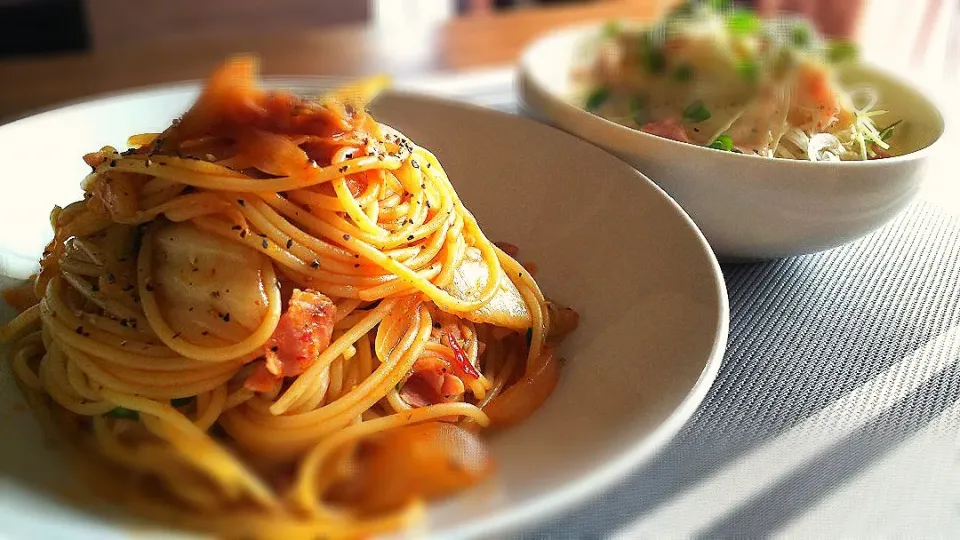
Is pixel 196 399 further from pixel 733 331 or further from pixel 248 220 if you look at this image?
pixel 733 331

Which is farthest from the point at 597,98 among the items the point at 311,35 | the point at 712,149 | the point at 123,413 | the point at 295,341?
the point at 311,35

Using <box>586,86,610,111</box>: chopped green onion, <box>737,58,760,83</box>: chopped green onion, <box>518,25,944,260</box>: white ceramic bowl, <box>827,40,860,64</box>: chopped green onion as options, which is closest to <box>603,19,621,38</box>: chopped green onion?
<box>586,86,610,111</box>: chopped green onion

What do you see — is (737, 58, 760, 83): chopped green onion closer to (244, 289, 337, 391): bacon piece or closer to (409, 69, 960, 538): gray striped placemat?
(409, 69, 960, 538): gray striped placemat

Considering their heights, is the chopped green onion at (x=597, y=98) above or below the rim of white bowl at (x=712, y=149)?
below

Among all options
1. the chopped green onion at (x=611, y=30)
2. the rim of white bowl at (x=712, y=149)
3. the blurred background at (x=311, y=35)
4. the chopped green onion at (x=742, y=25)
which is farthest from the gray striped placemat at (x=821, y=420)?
the blurred background at (x=311, y=35)

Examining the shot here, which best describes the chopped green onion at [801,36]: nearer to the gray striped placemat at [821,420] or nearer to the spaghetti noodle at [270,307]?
the gray striped placemat at [821,420]

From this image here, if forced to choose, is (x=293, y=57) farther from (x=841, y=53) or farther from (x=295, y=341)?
(x=295, y=341)
